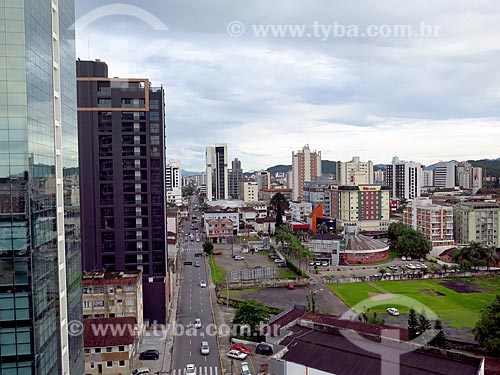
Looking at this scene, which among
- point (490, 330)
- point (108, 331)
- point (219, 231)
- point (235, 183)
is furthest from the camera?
point (235, 183)

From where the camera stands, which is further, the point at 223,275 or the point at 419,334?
the point at 223,275

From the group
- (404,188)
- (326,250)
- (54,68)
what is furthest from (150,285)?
(404,188)

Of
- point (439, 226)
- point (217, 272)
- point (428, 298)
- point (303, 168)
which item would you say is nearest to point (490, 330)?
point (428, 298)

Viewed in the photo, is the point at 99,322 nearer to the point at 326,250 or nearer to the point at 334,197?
the point at 326,250

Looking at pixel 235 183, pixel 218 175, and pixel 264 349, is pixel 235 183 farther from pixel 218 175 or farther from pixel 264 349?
pixel 264 349

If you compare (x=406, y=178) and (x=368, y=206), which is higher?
(x=406, y=178)

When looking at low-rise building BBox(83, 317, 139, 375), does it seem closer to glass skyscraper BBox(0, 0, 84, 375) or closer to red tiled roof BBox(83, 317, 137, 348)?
red tiled roof BBox(83, 317, 137, 348)
